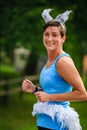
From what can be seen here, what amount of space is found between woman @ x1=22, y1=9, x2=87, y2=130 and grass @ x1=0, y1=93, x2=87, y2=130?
9482mm

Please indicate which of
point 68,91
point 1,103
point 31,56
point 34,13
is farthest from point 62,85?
point 31,56

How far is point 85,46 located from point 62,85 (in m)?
17.7

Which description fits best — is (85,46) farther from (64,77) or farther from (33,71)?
(64,77)

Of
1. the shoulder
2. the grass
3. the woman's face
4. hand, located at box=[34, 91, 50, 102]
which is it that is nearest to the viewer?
the shoulder

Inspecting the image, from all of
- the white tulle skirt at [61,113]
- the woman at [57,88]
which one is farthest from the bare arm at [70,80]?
the white tulle skirt at [61,113]

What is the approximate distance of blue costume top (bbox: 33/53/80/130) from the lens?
→ 15.1 feet

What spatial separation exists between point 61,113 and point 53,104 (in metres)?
0.11

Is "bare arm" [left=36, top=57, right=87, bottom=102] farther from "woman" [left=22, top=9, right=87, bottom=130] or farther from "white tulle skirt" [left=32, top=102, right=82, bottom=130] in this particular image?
"white tulle skirt" [left=32, top=102, right=82, bottom=130]

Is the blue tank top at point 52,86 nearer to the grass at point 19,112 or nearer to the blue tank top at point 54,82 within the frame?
the blue tank top at point 54,82

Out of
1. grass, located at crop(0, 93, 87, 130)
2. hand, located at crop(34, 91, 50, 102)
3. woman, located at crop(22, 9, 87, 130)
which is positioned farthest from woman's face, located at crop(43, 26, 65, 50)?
grass, located at crop(0, 93, 87, 130)

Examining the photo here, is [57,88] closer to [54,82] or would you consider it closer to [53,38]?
[54,82]

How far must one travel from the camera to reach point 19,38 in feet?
54.6

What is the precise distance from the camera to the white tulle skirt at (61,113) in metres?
4.65

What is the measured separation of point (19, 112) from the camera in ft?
66.5
